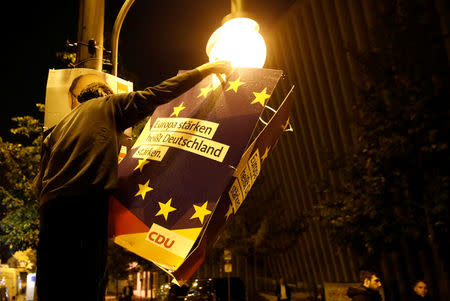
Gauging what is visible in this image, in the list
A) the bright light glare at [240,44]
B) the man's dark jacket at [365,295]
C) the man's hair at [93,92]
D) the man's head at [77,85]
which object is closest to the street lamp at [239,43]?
the bright light glare at [240,44]

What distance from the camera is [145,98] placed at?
2.00 meters

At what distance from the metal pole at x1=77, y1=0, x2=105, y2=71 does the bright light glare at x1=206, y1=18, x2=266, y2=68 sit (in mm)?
1139

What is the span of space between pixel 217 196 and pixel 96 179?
0.55 metres

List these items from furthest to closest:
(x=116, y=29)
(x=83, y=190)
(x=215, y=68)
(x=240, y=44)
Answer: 1. (x=116, y=29)
2. (x=240, y=44)
3. (x=215, y=68)
4. (x=83, y=190)

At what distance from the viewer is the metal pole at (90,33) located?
3.28 metres

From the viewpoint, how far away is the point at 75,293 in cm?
175

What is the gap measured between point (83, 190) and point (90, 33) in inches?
76.8

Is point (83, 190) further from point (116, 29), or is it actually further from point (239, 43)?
point (116, 29)

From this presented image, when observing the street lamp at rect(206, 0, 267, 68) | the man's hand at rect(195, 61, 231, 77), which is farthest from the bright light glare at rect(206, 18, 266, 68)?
the man's hand at rect(195, 61, 231, 77)

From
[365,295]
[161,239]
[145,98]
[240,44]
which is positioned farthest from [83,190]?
[365,295]

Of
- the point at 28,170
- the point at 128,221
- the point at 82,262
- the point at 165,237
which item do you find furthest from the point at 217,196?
the point at 28,170

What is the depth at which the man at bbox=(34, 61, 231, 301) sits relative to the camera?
1.77 m

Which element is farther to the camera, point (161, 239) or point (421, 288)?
point (421, 288)

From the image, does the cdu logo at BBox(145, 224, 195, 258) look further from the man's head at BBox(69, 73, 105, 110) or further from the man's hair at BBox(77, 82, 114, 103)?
the man's head at BBox(69, 73, 105, 110)
